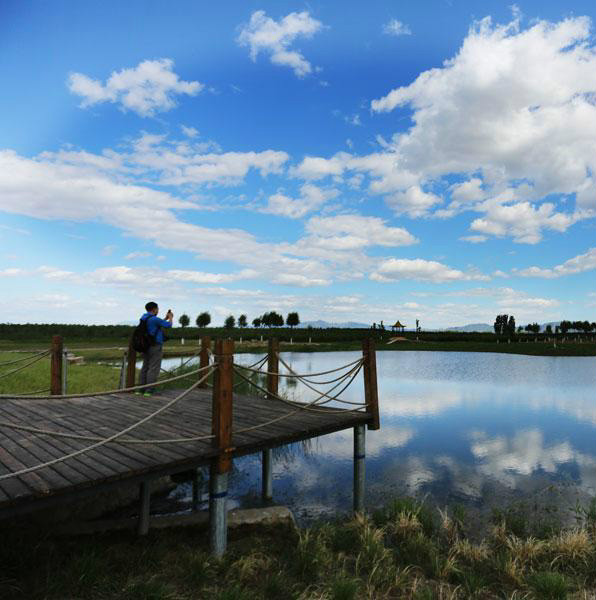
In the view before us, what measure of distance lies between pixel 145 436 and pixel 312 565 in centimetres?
316

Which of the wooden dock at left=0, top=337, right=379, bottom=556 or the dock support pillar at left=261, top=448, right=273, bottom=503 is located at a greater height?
the wooden dock at left=0, top=337, right=379, bottom=556

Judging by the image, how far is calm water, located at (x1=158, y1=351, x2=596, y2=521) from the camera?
35.4 ft

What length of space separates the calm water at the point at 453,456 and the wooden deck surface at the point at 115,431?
232 centimetres

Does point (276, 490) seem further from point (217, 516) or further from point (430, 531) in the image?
point (217, 516)

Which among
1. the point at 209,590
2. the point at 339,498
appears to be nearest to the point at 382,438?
the point at 339,498

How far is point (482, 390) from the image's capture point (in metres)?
26.6

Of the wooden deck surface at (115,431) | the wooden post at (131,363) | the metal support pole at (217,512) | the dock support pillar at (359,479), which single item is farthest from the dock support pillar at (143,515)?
the dock support pillar at (359,479)

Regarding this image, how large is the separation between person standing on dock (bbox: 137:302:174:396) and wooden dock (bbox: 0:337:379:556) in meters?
0.57

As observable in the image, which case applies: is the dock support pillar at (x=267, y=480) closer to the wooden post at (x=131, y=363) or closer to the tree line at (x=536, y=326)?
the wooden post at (x=131, y=363)

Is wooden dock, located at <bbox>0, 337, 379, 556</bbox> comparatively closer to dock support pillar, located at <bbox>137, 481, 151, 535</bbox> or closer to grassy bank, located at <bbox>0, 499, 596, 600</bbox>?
dock support pillar, located at <bbox>137, 481, 151, 535</bbox>

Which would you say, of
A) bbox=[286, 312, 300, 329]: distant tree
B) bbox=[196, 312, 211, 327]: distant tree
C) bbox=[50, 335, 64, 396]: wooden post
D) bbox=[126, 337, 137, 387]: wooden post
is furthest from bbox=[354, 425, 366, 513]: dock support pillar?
bbox=[286, 312, 300, 329]: distant tree

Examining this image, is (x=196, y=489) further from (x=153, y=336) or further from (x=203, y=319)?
(x=203, y=319)

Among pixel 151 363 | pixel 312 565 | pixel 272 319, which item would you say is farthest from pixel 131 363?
pixel 272 319

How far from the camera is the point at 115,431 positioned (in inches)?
288
